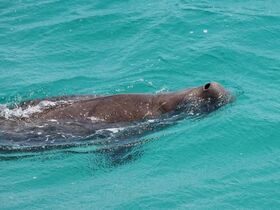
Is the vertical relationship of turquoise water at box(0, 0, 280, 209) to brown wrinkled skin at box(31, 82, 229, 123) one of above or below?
below

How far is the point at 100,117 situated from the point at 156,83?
2.88 meters

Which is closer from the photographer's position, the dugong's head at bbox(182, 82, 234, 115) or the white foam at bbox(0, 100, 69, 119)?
the dugong's head at bbox(182, 82, 234, 115)

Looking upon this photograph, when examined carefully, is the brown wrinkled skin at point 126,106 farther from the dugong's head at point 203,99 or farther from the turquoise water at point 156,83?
the turquoise water at point 156,83

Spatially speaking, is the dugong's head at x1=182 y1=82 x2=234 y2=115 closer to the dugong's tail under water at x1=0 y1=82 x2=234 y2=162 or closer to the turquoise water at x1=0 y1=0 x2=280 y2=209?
the dugong's tail under water at x1=0 y1=82 x2=234 y2=162

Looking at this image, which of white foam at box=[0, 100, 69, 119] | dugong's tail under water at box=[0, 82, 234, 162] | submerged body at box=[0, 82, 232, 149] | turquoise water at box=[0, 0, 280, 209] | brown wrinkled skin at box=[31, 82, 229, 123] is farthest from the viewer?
white foam at box=[0, 100, 69, 119]

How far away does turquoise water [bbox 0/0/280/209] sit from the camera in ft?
27.5

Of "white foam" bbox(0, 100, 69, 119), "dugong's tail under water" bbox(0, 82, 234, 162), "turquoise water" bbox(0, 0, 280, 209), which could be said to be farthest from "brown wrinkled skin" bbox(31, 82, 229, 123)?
"turquoise water" bbox(0, 0, 280, 209)

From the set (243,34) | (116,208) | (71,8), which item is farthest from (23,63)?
(116,208)

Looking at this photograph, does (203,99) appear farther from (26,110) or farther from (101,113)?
(26,110)

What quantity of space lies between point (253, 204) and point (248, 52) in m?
5.99

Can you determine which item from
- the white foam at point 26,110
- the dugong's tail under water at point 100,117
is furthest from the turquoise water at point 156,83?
the white foam at point 26,110

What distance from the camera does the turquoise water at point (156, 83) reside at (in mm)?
8367

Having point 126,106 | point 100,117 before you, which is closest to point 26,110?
point 100,117

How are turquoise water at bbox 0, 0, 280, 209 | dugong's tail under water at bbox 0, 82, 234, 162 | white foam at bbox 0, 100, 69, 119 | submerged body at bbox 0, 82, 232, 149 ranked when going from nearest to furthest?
1. turquoise water at bbox 0, 0, 280, 209
2. dugong's tail under water at bbox 0, 82, 234, 162
3. submerged body at bbox 0, 82, 232, 149
4. white foam at bbox 0, 100, 69, 119
